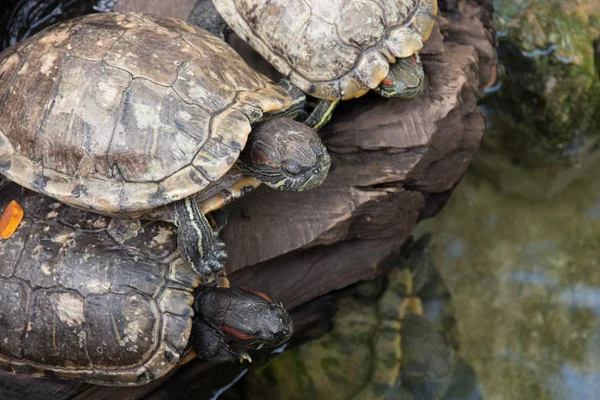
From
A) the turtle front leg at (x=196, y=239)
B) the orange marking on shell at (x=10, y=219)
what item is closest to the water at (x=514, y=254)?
the turtle front leg at (x=196, y=239)

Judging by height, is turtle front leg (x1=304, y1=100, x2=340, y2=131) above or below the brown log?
above

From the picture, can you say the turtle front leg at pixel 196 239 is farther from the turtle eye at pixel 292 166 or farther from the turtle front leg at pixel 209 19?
the turtle front leg at pixel 209 19

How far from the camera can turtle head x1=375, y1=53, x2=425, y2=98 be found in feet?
11.2

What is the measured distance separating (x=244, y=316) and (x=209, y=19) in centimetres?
192

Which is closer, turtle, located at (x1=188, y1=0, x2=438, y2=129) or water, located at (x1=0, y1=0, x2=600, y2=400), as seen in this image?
turtle, located at (x1=188, y1=0, x2=438, y2=129)

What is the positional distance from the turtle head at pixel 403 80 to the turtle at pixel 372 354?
4.61 feet

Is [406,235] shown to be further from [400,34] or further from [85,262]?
[85,262]

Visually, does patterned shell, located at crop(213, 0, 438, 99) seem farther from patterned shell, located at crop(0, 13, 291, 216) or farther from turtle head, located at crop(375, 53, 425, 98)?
patterned shell, located at crop(0, 13, 291, 216)

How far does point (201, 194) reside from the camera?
126 inches

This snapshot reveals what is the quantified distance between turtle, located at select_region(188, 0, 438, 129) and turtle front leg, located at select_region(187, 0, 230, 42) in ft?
1.02

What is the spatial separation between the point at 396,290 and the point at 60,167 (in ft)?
7.90

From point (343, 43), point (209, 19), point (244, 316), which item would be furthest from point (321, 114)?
point (244, 316)

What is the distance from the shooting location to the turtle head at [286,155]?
120 inches

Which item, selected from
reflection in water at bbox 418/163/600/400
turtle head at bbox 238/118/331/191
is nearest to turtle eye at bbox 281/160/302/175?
turtle head at bbox 238/118/331/191
